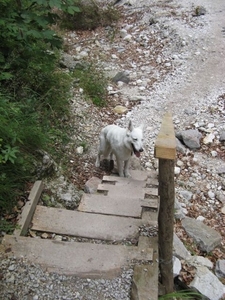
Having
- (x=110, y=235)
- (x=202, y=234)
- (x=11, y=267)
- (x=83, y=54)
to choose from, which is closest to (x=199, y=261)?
(x=202, y=234)

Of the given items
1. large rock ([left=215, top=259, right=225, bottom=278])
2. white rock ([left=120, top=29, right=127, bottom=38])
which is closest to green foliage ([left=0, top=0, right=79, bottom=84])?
large rock ([left=215, top=259, right=225, bottom=278])

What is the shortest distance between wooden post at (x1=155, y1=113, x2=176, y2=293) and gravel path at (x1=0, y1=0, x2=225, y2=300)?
0.64m

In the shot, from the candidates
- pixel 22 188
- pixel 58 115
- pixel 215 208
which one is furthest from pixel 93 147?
pixel 22 188

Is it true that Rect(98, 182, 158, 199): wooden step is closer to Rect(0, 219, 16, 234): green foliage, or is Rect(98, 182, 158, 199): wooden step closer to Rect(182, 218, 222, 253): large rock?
Rect(182, 218, 222, 253): large rock

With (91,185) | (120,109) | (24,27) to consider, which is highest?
(24,27)

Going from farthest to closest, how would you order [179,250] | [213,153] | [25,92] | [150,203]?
[213,153] < [25,92] < [179,250] < [150,203]

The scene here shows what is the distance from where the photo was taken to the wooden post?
3.19m

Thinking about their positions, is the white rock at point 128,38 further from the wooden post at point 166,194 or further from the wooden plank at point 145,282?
the wooden plank at point 145,282

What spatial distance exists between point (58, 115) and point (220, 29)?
6.50 m

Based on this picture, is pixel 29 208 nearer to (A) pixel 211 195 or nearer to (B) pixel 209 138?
(A) pixel 211 195

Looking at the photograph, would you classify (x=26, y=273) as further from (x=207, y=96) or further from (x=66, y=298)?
(x=207, y=96)

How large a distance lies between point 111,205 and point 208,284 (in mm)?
1415

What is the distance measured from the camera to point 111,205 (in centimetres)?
420

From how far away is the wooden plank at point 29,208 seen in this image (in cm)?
356
